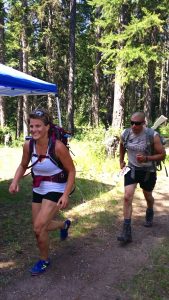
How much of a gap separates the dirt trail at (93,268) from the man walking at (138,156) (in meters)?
0.35

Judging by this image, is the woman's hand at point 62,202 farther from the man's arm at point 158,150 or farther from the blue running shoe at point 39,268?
the man's arm at point 158,150

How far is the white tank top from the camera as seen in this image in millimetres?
4168

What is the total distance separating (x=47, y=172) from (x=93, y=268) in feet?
4.76

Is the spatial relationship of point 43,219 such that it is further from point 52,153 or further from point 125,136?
point 125,136

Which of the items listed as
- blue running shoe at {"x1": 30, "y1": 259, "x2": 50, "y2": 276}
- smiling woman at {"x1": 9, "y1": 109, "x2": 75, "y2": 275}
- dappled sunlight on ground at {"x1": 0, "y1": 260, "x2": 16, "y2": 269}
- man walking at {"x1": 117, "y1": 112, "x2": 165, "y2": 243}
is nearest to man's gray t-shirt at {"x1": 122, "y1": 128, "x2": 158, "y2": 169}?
man walking at {"x1": 117, "y1": 112, "x2": 165, "y2": 243}

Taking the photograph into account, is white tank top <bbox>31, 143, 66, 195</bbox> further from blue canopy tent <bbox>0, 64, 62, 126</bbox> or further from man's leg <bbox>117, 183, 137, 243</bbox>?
blue canopy tent <bbox>0, 64, 62, 126</bbox>

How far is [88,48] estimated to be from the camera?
27.5 meters

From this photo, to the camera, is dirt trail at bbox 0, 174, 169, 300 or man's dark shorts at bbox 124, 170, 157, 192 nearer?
dirt trail at bbox 0, 174, 169, 300

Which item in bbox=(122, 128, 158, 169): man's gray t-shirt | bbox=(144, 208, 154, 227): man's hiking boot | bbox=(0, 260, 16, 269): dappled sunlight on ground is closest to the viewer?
bbox=(0, 260, 16, 269): dappled sunlight on ground

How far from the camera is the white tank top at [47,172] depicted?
13.7 feet

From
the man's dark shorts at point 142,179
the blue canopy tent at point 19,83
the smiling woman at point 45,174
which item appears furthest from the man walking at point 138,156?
the blue canopy tent at point 19,83

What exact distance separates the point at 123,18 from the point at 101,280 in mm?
12427

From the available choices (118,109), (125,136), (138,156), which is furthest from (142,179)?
(118,109)

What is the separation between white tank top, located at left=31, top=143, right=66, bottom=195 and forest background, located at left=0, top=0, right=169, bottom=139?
9263 mm
